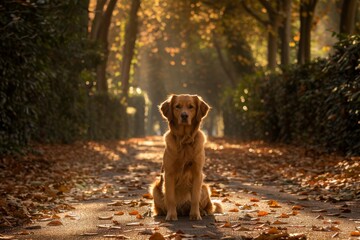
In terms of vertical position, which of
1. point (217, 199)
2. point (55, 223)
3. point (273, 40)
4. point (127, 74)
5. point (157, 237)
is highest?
point (273, 40)

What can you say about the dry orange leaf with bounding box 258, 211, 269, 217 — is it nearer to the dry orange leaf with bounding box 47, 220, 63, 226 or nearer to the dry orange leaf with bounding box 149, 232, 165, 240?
the dry orange leaf with bounding box 149, 232, 165, 240

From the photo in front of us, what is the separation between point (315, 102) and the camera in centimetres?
1727

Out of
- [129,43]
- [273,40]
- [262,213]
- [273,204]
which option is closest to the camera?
[262,213]

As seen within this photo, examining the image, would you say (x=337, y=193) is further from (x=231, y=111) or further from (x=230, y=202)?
(x=231, y=111)

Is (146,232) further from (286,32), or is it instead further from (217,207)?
(286,32)

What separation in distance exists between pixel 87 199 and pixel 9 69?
198 inches

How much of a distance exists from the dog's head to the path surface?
3.97 ft

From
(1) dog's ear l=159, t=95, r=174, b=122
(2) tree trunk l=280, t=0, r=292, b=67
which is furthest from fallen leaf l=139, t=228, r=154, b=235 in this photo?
(2) tree trunk l=280, t=0, r=292, b=67

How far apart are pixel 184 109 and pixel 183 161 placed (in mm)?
649

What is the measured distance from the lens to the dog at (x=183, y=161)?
6.82 m

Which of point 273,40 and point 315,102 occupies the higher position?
point 273,40

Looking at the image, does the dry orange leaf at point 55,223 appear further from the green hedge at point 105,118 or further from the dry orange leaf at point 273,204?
the green hedge at point 105,118

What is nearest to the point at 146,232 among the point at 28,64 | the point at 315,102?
the point at 28,64

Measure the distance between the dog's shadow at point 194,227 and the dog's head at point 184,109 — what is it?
3.80 ft
